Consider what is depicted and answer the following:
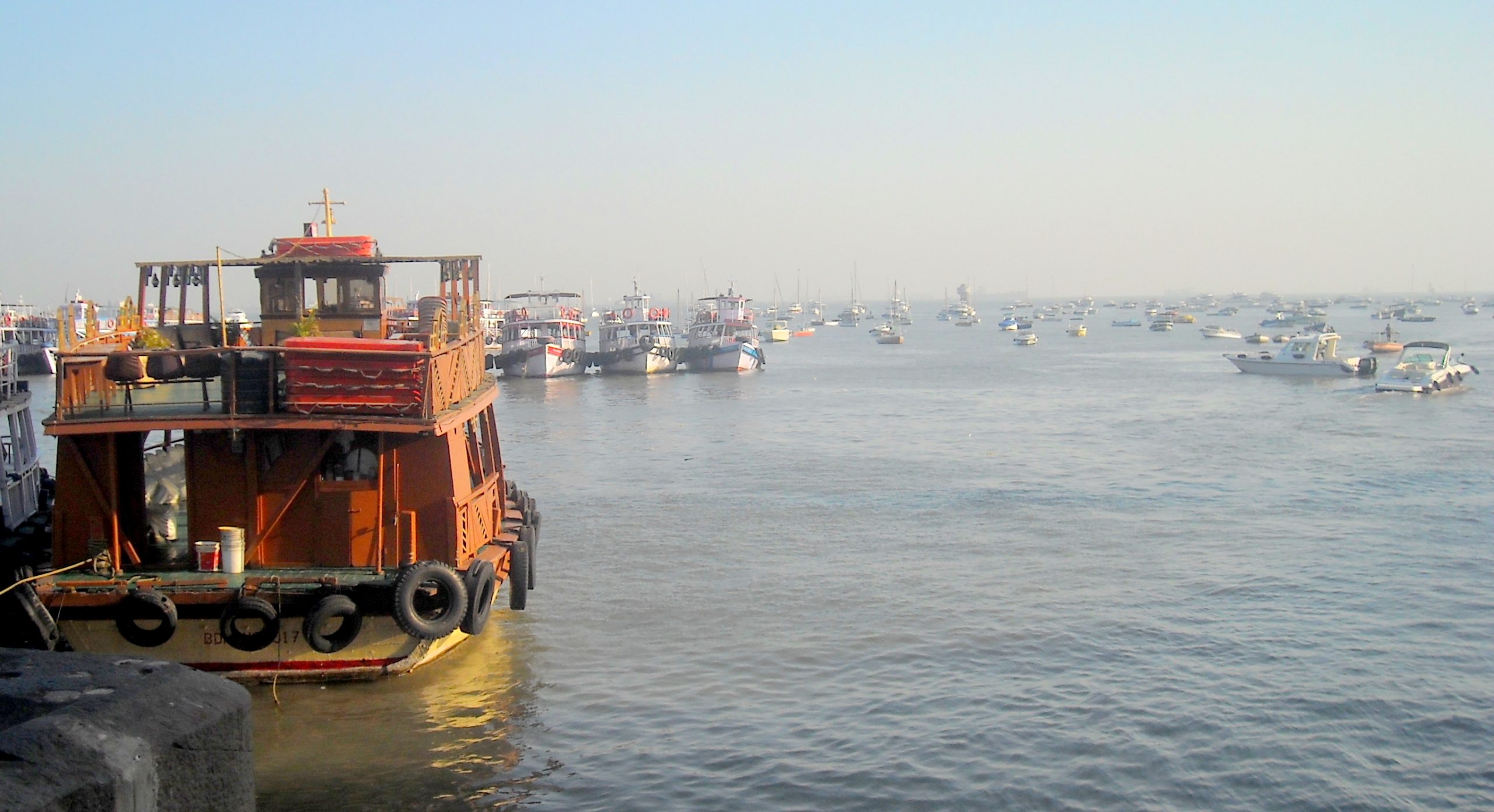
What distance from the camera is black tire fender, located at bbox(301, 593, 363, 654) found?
39.7 ft

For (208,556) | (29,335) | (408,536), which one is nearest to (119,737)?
(208,556)

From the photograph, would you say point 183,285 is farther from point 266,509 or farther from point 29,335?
point 29,335

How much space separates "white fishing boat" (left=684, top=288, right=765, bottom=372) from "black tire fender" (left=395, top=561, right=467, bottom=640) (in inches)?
2424

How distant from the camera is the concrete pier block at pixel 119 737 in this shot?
4.34 meters

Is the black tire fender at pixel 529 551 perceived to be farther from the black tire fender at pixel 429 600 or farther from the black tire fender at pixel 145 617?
the black tire fender at pixel 145 617

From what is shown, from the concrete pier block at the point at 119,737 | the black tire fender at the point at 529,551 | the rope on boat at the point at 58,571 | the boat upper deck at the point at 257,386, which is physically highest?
the boat upper deck at the point at 257,386

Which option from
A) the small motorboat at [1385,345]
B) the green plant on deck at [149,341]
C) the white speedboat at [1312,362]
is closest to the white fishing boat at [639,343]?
the white speedboat at [1312,362]

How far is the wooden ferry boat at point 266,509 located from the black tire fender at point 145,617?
0.5 inches

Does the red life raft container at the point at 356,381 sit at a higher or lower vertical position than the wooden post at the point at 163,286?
lower

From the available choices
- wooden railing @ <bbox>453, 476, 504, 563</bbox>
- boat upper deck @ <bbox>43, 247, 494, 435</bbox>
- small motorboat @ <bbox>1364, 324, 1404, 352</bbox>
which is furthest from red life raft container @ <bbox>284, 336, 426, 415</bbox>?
small motorboat @ <bbox>1364, 324, 1404, 352</bbox>

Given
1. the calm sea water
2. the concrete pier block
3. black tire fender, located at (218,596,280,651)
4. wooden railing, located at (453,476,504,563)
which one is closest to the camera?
the concrete pier block

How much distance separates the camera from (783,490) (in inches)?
1117

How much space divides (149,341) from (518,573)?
15.8 ft

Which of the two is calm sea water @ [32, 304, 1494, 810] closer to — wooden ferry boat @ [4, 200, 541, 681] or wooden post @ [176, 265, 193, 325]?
wooden ferry boat @ [4, 200, 541, 681]
